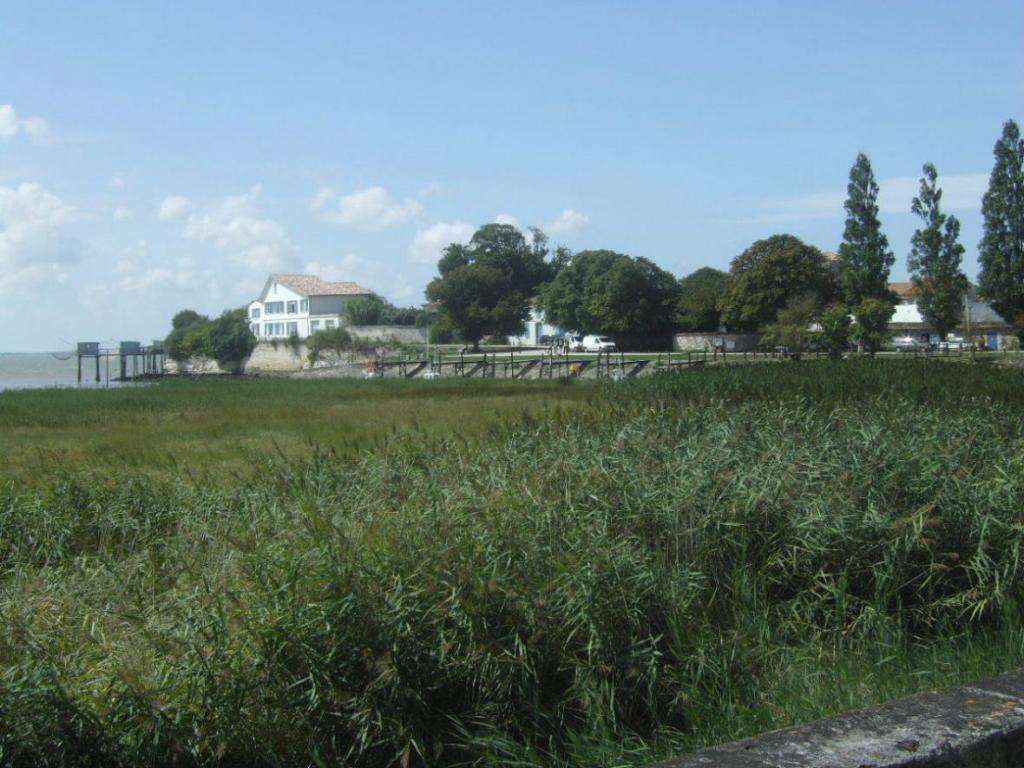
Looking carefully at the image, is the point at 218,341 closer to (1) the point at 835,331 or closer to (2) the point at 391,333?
(2) the point at 391,333

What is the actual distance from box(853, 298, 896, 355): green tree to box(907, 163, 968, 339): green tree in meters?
5.24

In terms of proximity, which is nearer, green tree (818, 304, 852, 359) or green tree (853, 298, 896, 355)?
green tree (818, 304, 852, 359)

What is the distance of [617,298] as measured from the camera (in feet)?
277

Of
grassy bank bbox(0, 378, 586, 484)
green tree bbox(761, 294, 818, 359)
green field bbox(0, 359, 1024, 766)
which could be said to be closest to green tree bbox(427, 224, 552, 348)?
green tree bbox(761, 294, 818, 359)

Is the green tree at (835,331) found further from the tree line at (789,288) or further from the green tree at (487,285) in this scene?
the green tree at (487,285)

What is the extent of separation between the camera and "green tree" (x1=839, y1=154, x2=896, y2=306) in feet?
227

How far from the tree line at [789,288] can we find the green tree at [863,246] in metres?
0.06

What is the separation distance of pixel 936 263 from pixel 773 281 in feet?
36.2

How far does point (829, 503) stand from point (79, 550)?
6.36m

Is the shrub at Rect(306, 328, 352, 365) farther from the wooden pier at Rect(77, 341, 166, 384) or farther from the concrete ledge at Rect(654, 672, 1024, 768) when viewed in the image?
the concrete ledge at Rect(654, 672, 1024, 768)

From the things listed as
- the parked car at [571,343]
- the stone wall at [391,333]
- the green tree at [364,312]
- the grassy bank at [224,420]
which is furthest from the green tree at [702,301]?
the grassy bank at [224,420]

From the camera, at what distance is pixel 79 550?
374 inches

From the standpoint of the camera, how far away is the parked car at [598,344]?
8125 cm

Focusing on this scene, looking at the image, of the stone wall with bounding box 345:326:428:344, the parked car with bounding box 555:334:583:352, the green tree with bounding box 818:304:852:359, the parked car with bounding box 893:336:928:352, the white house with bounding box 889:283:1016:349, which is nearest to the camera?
the green tree with bounding box 818:304:852:359
